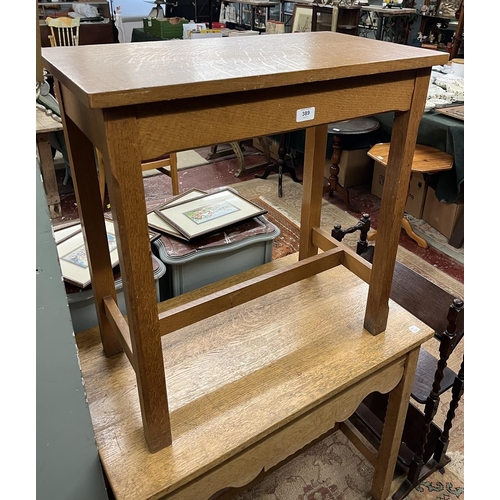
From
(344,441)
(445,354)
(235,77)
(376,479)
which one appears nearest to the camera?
(235,77)

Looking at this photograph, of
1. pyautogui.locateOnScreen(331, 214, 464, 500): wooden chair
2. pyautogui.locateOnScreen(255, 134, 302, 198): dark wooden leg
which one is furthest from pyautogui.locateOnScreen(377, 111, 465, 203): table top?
pyautogui.locateOnScreen(331, 214, 464, 500): wooden chair

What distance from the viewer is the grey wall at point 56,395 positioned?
0.62 meters

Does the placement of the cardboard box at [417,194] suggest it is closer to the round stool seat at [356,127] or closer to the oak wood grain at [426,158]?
the oak wood grain at [426,158]

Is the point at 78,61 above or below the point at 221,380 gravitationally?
above

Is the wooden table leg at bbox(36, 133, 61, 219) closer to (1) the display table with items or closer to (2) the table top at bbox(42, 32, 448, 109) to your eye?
(1) the display table with items

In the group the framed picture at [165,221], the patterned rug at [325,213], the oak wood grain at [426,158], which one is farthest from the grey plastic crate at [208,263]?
the oak wood grain at [426,158]

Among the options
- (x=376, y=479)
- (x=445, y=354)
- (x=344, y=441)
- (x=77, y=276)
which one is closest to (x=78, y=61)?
(x=77, y=276)

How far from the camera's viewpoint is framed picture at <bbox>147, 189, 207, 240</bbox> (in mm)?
1285

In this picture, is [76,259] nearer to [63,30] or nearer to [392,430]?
[392,430]

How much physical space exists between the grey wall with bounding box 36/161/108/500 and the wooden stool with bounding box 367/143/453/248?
2.11m

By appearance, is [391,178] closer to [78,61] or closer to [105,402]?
[78,61]

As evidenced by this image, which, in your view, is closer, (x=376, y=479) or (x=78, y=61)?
(x=78, y=61)

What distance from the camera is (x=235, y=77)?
622 millimetres

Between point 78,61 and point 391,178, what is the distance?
0.63 metres
